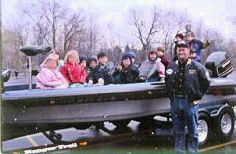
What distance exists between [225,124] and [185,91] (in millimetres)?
1196

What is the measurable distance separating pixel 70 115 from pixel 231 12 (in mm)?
2132

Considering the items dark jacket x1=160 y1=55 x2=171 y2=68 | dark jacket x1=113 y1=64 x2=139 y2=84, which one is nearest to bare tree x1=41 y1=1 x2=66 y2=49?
dark jacket x1=113 y1=64 x2=139 y2=84

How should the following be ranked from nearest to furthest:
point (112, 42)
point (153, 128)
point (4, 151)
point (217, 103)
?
point (4, 151)
point (112, 42)
point (153, 128)
point (217, 103)

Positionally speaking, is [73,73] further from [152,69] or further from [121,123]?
[152,69]

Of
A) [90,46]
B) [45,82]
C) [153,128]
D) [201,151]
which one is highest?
[90,46]

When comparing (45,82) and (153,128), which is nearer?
(45,82)

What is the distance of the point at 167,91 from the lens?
12.5 ft

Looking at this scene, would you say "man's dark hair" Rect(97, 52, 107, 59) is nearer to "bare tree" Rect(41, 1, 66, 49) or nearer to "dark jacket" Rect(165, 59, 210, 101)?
"bare tree" Rect(41, 1, 66, 49)

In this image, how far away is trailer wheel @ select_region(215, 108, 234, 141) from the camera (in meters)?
4.47

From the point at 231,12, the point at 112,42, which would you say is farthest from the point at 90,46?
the point at 231,12

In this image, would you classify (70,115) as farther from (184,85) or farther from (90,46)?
(184,85)

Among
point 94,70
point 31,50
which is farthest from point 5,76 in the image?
point 94,70

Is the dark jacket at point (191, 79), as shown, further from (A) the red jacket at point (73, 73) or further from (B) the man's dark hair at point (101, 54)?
(A) the red jacket at point (73, 73)

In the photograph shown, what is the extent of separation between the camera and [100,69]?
11.8 feet
